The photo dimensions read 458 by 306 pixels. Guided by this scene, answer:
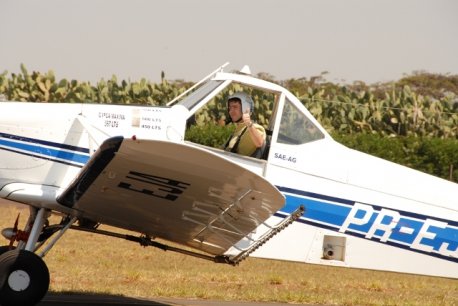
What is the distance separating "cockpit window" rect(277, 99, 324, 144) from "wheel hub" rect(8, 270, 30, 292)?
2.68 metres

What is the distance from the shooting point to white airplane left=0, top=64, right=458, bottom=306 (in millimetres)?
8641

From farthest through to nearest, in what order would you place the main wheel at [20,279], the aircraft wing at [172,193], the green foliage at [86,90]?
the green foliage at [86,90] → the main wheel at [20,279] → the aircraft wing at [172,193]

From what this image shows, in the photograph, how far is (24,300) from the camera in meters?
8.59

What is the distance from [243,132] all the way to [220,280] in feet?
12.5

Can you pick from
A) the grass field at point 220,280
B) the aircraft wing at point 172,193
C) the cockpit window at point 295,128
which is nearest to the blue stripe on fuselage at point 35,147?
the aircraft wing at point 172,193

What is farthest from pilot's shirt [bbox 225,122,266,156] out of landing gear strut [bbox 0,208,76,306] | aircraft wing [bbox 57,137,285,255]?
landing gear strut [bbox 0,208,76,306]

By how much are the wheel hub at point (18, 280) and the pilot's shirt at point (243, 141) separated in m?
2.21

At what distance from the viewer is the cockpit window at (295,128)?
9375mm

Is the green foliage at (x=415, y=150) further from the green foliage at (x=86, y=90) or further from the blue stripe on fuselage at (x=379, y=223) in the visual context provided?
the blue stripe on fuselage at (x=379, y=223)

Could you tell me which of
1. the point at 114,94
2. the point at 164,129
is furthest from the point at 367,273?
the point at 114,94

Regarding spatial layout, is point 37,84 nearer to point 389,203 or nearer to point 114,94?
point 114,94

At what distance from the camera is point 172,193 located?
847 centimetres

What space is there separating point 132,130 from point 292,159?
155 centimetres

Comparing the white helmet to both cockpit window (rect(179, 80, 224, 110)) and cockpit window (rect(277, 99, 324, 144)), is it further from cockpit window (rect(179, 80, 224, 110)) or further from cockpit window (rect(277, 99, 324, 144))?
cockpit window (rect(277, 99, 324, 144))
